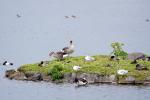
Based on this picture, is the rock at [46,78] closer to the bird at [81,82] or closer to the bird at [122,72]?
the bird at [81,82]

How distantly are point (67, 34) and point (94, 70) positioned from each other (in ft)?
168

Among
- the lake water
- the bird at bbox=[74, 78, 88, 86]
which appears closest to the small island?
the bird at bbox=[74, 78, 88, 86]

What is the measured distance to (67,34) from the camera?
11475 centimetres

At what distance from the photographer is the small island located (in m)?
62.3

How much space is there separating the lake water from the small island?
3.88 feet

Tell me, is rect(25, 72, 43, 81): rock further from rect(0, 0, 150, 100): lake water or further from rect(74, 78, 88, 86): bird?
rect(74, 78, 88, 86): bird

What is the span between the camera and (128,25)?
124 meters

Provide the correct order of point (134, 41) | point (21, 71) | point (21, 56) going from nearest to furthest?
point (21, 71) < point (21, 56) < point (134, 41)

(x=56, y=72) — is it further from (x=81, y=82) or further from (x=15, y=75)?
(x=15, y=75)

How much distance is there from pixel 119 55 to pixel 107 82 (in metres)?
5.20

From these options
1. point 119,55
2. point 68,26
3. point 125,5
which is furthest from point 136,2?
point 119,55

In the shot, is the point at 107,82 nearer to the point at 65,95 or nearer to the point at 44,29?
the point at 65,95

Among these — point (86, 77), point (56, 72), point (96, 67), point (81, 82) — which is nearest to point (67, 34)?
point (96, 67)

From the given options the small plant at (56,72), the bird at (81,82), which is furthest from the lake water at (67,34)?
the small plant at (56,72)
